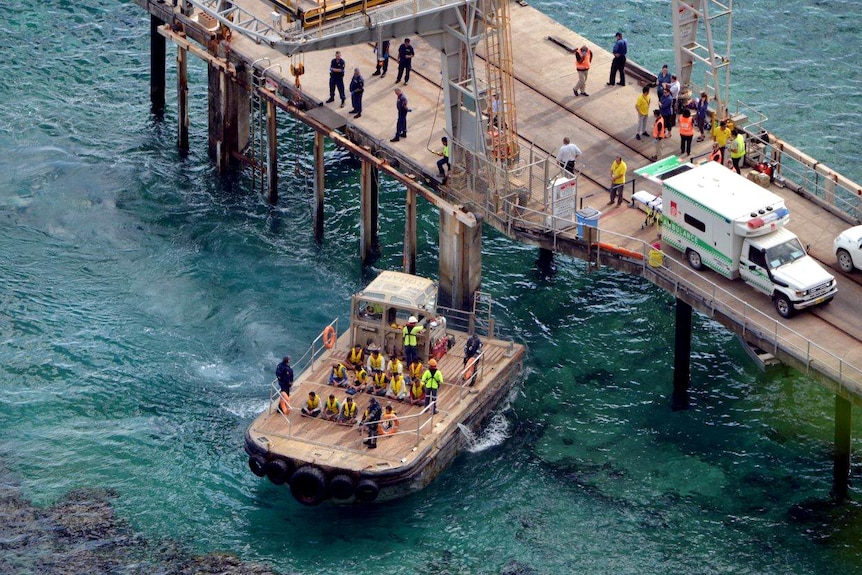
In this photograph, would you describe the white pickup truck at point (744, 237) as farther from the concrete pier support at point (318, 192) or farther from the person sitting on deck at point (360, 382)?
the concrete pier support at point (318, 192)

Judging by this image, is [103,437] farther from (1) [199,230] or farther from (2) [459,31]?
(2) [459,31]

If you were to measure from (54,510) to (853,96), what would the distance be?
45.8 m

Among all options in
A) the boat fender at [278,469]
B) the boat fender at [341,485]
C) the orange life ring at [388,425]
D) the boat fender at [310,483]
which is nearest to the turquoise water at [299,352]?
the boat fender at [310,483]

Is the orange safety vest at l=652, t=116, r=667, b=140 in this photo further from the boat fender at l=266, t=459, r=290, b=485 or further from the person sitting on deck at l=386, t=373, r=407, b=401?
the boat fender at l=266, t=459, r=290, b=485

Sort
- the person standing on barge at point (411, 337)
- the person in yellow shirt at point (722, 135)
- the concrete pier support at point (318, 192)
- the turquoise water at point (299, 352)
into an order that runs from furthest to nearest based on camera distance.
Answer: the concrete pier support at point (318, 192) < the person in yellow shirt at point (722, 135) < the person standing on barge at point (411, 337) < the turquoise water at point (299, 352)

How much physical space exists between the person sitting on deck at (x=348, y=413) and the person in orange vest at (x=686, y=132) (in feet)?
60.3

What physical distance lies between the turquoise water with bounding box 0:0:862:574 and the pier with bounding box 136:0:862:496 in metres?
2.20

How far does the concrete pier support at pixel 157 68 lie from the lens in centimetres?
9431

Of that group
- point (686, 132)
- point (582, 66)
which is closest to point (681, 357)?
point (686, 132)

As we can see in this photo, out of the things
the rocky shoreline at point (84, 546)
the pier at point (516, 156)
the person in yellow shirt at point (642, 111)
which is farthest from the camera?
the person in yellow shirt at point (642, 111)

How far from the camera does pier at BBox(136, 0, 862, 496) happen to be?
71000 millimetres

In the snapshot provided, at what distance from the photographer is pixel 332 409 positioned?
7138cm

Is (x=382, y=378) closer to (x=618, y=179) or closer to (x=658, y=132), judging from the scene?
(x=618, y=179)

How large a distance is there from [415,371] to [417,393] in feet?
3.71
